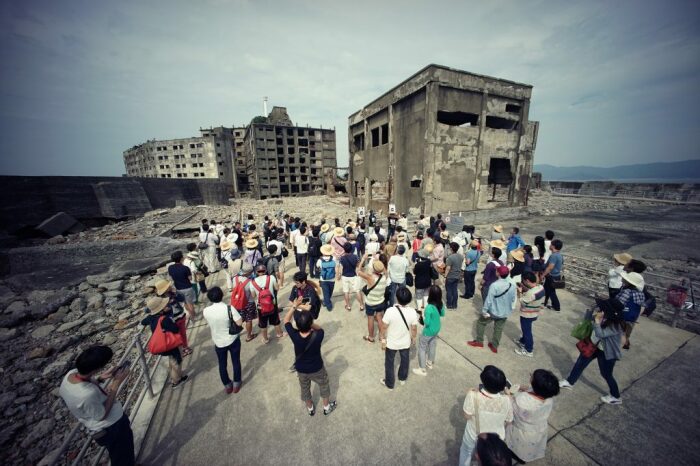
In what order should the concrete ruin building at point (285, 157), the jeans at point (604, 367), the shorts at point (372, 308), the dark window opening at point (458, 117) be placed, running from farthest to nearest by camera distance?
1. the concrete ruin building at point (285, 157)
2. the dark window opening at point (458, 117)
3. the shorts at point (372, 308)
4. the jeans at point (604, 367)

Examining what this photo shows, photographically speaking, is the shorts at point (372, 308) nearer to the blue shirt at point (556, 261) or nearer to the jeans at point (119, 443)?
the jeans at point (119, 443)

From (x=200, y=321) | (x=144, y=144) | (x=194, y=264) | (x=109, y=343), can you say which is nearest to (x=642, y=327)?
(x=200, y=321)

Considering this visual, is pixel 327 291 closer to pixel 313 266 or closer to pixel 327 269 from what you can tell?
pixel 327 269

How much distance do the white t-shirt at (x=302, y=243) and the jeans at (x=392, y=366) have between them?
4.85 metres

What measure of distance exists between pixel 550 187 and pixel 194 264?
50.1 meters

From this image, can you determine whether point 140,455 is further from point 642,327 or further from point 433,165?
point 433,165

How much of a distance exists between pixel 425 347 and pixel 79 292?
1167 centimetres

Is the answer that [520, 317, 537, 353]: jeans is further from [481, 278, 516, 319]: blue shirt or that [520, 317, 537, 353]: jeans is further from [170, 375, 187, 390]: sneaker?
[170, 375, 187, 390]: sneaker

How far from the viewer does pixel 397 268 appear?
561cm

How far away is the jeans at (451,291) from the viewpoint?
6449 millimetres

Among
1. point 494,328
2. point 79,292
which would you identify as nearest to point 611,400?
point 494,328

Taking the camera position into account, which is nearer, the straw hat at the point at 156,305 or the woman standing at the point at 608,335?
the woman standing at the point at 608,335

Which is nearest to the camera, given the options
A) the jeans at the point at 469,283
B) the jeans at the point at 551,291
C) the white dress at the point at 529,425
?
the white dress at the point at 529,425

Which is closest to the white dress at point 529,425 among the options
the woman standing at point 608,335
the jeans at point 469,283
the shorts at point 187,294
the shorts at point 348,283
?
the woman standing at point 608,335
